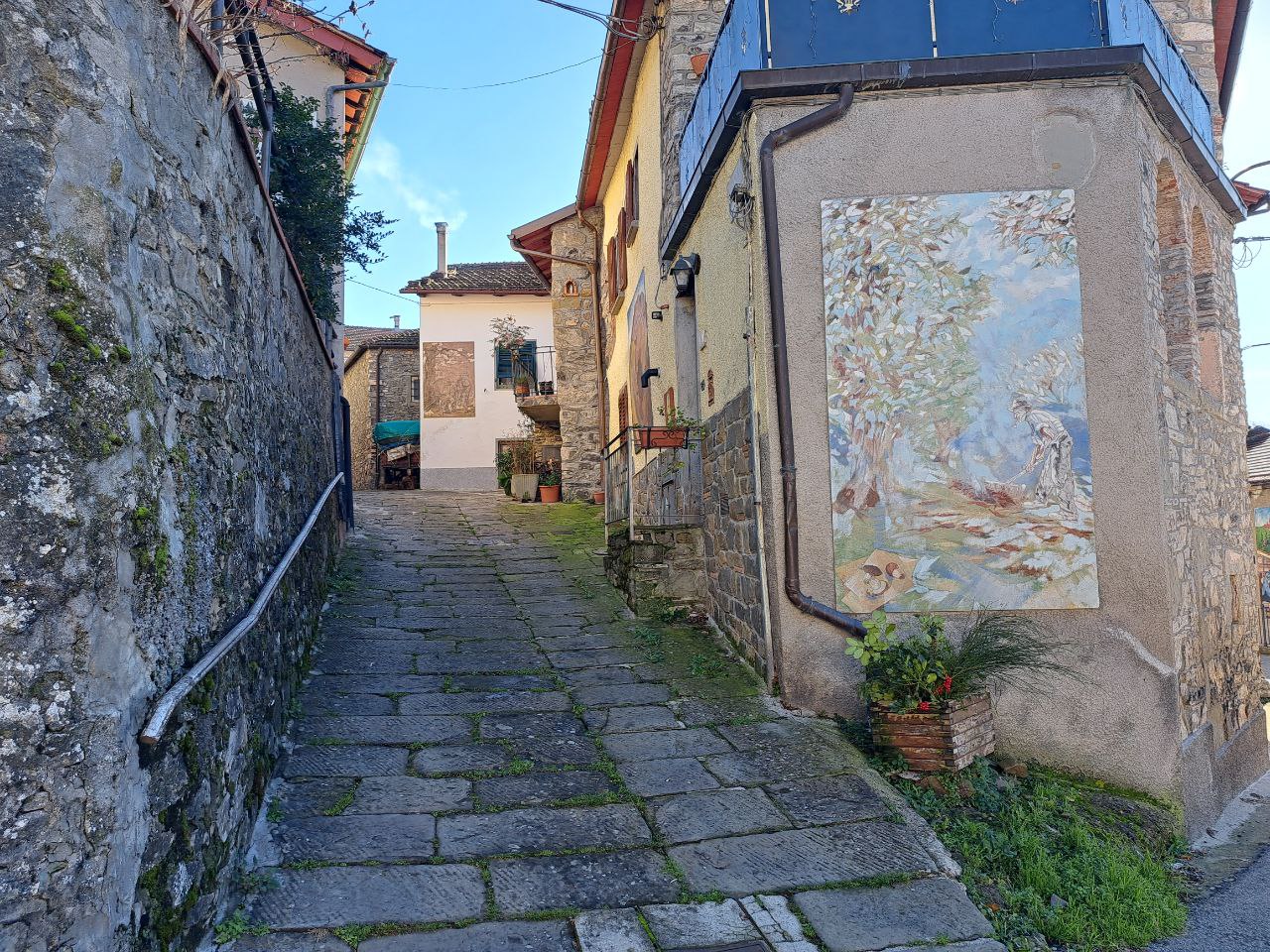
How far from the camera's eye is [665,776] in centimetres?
455

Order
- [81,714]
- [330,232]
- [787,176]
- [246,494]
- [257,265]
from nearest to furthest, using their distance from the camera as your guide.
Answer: [81,714] < [246,494] < [257,265] < [787,176] < [330,232]

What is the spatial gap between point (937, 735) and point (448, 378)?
18.3 m

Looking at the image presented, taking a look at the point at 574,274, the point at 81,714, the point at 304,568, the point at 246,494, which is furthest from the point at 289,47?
the point at 81,714

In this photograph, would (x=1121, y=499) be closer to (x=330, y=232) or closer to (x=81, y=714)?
(x=81, y=714)

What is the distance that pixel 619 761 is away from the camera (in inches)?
186

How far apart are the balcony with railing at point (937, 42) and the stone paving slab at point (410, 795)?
4436 millimetres

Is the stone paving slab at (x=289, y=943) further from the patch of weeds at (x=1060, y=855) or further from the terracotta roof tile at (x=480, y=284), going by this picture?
the terracotta roof tile at (x=480, y=284)

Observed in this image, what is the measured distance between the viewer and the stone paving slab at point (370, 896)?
10.6ft

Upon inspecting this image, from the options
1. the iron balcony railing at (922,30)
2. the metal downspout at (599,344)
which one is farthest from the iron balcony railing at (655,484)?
the metal downspout at (599,344)

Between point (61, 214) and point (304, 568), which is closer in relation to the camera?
point (61, 214)

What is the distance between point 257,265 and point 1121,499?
4.94m

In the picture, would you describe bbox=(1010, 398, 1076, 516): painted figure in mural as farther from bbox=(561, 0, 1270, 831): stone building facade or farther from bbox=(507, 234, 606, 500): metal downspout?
bbox=(507, 234, 606, 500): metal downspout

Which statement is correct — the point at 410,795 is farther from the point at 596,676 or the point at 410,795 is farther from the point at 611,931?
the point at 596,676

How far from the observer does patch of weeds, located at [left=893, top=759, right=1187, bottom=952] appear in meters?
3.72
